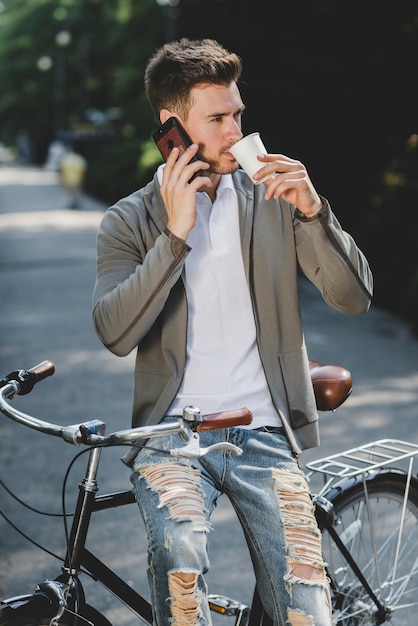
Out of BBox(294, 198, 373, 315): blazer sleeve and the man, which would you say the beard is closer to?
the man

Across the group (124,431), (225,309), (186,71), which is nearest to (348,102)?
(186,71)

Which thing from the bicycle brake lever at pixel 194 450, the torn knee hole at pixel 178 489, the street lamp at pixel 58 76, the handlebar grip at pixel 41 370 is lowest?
the street lamp at pixel 58 76

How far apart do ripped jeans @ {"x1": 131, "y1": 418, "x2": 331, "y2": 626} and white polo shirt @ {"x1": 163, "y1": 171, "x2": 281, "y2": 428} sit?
10 centimetres

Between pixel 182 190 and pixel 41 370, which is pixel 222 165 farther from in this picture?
pixel 41 370

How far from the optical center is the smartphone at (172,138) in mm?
2553

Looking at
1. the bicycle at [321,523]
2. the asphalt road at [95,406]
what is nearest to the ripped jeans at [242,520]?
the bicycle at [321,523]

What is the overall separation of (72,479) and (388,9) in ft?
27.5

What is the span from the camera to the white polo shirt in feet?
8.66

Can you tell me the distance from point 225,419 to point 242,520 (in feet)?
1.51

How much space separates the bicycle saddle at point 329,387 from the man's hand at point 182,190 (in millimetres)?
749

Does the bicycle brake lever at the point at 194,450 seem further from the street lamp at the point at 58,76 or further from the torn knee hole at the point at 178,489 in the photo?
the street lamp at the point at 58,76

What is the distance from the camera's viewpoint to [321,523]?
2.89 metres

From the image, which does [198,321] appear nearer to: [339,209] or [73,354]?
[73,354]

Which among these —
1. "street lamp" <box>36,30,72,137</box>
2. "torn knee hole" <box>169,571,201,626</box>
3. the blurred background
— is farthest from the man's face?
"street lamp" <box>36,30,72,137</box>
